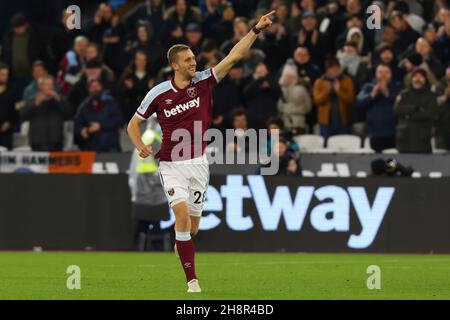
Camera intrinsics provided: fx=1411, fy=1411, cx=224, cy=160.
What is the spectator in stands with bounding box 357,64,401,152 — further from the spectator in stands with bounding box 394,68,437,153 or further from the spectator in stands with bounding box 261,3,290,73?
the spectator in stands with bounding box 261,3,290,73

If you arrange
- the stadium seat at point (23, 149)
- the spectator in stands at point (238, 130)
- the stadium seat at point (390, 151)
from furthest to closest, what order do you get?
the stadium seat at point (23, 149) < the stadium seat at point (390, 151) < the spectator in stands at point (238, 130)

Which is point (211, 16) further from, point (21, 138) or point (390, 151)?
point (390, 151)

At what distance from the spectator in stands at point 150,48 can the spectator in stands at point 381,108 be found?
3.98 meters

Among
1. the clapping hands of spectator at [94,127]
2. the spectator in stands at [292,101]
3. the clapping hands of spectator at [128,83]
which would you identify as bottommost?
the clapping hands of spectator at [94,127]

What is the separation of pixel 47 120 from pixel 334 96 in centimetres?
513

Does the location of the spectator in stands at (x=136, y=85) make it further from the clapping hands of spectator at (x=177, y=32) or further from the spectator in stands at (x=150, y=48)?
the clapping hands of spectator at (x=177, y=32)

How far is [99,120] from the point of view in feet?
82.3

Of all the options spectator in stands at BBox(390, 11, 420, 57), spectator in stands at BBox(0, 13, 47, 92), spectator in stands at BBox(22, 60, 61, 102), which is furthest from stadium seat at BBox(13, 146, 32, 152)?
spectator in stands at BBox(390, 11, 420, 57)

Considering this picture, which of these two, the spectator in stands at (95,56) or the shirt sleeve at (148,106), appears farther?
the spectator in stands at (95,56)

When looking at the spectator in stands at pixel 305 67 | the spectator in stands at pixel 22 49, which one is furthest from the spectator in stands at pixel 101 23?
the spectator in stands at pixel 305 67

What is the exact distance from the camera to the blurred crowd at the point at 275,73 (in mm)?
24203

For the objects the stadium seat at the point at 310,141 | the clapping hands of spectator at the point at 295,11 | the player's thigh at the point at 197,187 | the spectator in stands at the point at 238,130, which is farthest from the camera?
the clapping hands of spectator at the point at 295,11

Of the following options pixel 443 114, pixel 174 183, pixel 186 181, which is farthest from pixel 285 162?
pixel 174 183

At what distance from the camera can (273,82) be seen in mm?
25016
